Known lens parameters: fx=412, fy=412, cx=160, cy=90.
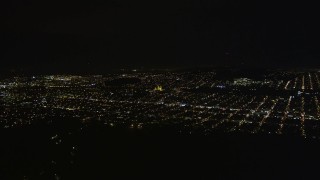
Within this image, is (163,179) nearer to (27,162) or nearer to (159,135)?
(27,162)

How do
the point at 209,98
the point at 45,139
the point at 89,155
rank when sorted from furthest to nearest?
the point at 209,98 → the point at 45,139 → the point at 89,155

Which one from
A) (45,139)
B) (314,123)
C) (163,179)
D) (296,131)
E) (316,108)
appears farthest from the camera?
(316,108)

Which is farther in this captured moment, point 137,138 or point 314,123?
point 314,123

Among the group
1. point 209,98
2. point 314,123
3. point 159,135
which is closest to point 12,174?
point 159,135

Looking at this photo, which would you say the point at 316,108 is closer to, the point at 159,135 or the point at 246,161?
the point at 159,135

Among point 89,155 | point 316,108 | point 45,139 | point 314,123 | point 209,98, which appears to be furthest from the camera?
point 209,98

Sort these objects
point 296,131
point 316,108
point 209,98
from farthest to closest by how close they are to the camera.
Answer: point 209,98, point 316,108, point 296,131

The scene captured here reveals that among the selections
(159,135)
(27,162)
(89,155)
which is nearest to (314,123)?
(159,135)
